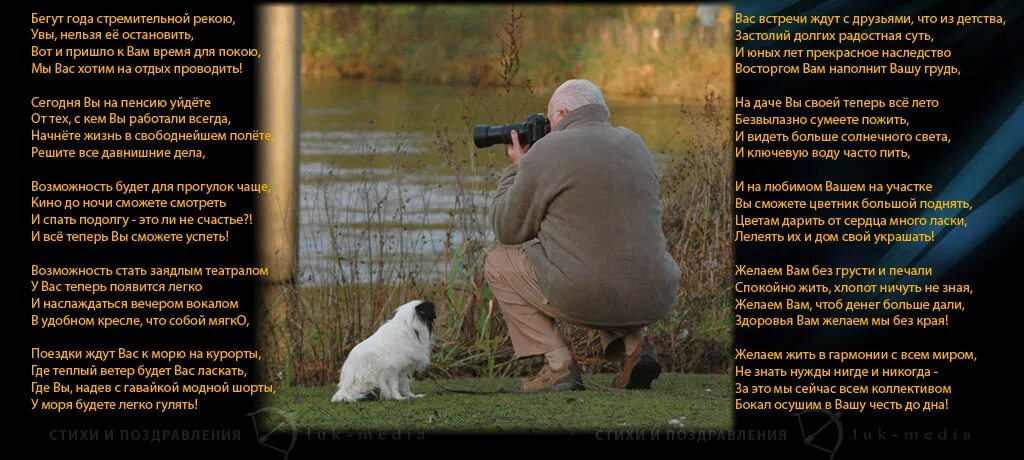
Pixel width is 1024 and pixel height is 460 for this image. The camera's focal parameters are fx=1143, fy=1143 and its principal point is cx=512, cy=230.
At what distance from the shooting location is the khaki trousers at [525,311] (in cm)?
497

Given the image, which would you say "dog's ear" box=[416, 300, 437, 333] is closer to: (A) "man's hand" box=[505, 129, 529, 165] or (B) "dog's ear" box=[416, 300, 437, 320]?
(B) "dog's ear" box=[416, 300, 437, 320]

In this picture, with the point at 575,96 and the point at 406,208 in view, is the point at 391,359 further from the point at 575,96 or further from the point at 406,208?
the point at 406,208

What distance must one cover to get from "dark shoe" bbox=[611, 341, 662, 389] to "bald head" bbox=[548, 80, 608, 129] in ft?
3.54

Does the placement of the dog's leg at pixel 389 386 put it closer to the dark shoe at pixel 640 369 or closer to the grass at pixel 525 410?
the grass at pixel 525 410

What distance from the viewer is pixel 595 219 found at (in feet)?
15.4

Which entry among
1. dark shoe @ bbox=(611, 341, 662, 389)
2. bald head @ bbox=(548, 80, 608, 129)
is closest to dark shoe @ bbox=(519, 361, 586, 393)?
dark shoe @ bbox=(611, 341, 662, 389)

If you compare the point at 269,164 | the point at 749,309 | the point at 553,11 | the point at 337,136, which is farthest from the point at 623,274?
the point at 553,11

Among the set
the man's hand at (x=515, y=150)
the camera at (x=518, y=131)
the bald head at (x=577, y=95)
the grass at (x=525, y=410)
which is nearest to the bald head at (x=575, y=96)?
the bald head at (x=577, y=95)

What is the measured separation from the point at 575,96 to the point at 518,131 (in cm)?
34

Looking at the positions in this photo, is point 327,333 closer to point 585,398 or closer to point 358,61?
point 585,398

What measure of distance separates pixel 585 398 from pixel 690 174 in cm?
190

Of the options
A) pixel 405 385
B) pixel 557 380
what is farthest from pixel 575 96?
pixel 405 385

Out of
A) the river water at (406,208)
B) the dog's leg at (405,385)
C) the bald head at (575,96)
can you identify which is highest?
the bald head at (575,96)

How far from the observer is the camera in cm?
505
